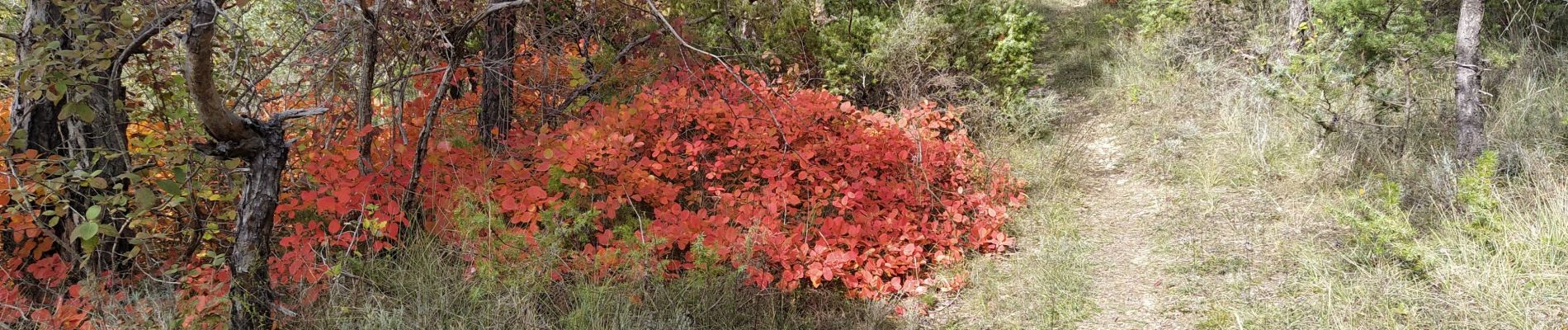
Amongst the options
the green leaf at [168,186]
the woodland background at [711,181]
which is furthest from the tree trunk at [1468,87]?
the green leaf at [168,186]

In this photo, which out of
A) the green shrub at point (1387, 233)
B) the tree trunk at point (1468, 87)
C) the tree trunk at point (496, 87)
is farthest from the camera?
the tree trunk at point (496, 87)

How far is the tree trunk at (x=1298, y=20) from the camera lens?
562 centimetres

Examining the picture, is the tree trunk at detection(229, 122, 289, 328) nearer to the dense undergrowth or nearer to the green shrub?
the dense undergrowth

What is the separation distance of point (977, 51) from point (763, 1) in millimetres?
1446

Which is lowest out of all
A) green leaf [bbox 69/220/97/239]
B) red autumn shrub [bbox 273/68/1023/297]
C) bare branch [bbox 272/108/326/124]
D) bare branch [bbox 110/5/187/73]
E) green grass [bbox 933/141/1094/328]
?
green grass [bbox 933/141/1094/328]

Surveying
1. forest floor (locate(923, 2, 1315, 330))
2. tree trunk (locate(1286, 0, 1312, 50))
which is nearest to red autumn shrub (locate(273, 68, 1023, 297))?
forest floor (locate(923, 2, 1315, 330))

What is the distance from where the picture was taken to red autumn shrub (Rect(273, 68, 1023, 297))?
134 inches

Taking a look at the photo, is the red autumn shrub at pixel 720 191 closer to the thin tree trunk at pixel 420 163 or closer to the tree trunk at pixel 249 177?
the thin tree trunk at pixel 420 163

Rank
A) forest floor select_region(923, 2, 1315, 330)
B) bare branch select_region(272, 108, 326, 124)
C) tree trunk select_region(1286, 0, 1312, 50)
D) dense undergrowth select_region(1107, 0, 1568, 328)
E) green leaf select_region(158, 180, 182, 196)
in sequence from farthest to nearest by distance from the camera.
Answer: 1. tree trunk select_region(1286, 0, 1312, 50)
2. forest floor select_region(923, 2, 1315, 330)
3. dense undergrowth select_region(1107, 0, 1568, 328)
4. bare branch select_region(272, 108, 326, 124)
5. green leaf select_region(158, 180, 182, 196)

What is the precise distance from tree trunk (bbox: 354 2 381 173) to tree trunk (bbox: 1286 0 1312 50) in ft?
17.5

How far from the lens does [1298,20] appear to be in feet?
18.6

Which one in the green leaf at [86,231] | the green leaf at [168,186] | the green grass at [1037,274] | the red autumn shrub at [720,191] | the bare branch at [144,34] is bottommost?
the green grass at [1037,274]

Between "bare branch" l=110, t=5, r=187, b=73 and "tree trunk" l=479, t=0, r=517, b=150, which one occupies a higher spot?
"bare branch" l=110, t=5, r=187, b=73

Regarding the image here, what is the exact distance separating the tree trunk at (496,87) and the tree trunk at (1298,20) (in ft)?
15.8
